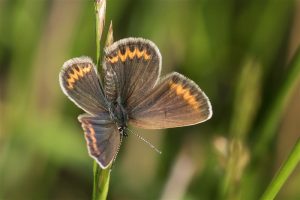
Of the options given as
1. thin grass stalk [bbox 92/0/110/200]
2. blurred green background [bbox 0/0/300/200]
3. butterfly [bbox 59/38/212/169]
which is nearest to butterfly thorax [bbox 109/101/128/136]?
butterfly [bbox 59/38/212/169]

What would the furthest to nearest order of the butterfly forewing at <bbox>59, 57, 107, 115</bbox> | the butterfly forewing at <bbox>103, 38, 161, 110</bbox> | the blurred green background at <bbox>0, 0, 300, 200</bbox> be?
the blurred green background at <bbox>0, 0, 300, 200</bbox>, the butterfly forewing at <bbox>103, 38, 161, 110</bbox>, the butterfly forewing at <bbox>59, 57, 107, 115</bbox>

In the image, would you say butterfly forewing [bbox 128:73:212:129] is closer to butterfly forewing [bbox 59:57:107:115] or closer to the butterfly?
the butterfly

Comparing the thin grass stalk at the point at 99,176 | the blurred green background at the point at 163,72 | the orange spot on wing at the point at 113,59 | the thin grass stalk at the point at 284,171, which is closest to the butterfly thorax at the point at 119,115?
the orange spot on wing at the point at 113,59

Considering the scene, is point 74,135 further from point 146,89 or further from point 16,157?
point 146,89

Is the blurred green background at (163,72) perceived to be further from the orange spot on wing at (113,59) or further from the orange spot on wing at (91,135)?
the orange spot on wing at (91,135)

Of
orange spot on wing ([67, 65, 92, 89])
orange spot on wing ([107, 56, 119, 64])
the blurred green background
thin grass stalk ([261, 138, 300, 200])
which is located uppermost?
thin grass stalk ([261, 138, 300, 200])

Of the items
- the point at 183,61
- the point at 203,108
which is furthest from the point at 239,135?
the point at 183,61
